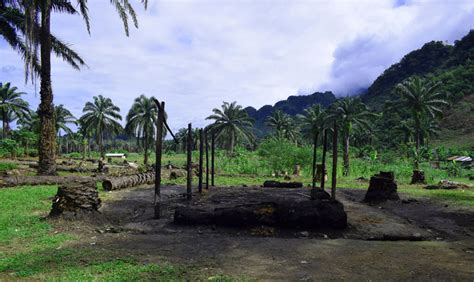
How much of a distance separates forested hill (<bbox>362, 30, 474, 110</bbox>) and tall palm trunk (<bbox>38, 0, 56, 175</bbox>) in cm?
7604

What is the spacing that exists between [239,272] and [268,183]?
1283cm

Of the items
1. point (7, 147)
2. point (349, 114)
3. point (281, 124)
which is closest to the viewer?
point (7, 147)

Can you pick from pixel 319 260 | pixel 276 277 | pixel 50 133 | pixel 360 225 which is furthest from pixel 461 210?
pixel 50 133

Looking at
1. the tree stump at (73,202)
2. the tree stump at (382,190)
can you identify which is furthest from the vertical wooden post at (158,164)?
the tree stump at (382,190)

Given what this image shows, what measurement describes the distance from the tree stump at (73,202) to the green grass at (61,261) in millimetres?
500

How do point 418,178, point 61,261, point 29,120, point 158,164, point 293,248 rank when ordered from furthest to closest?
point 29,120 < point 418,178 < point 158,164 < point 293,248 < point 61,261

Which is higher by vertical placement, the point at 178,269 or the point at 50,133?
the point at 50,133

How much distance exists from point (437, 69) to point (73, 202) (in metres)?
102

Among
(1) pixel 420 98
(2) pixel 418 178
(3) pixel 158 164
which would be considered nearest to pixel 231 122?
(1) pixel 420 98

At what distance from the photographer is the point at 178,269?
5371mm

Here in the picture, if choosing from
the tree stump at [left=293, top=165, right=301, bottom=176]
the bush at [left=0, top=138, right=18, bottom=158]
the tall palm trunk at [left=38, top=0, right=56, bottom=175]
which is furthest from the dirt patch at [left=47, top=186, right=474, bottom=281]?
the bush at [left=0, top=138, right=18, bottom=158]

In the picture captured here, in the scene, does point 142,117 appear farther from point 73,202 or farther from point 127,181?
point 73,202

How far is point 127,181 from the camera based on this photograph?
16.7 metres

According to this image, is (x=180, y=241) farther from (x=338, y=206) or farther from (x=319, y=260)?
(x=338, y=206)
